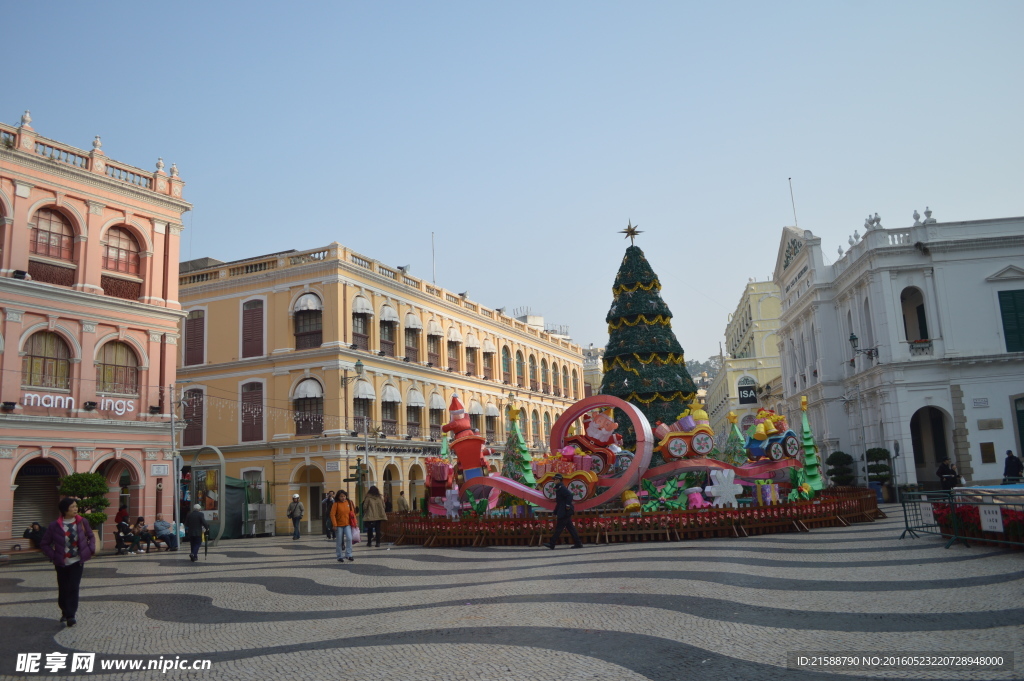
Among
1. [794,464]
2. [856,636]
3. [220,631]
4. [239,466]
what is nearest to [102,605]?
[220,631]

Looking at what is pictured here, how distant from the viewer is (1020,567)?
10773 mm

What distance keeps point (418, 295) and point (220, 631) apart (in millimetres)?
36911

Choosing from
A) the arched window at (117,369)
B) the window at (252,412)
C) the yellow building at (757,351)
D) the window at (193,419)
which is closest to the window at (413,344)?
the window at (252,412)

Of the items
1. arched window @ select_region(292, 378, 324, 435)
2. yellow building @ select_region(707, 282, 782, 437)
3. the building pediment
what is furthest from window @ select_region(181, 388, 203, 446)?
Answer: yellow building @ select_region(707, 282, 782, 437)

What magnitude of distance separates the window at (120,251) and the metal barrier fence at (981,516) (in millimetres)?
26863

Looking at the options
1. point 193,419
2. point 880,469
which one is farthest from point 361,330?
point 880,469

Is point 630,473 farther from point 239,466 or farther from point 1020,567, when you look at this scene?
point 239,466

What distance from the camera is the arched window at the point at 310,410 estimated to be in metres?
37.6

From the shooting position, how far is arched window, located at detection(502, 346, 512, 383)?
5606cm

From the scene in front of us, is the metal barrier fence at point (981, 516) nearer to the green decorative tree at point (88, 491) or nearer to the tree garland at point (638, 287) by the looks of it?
the tree garland at point (638, 287)

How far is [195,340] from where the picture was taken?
135 feet

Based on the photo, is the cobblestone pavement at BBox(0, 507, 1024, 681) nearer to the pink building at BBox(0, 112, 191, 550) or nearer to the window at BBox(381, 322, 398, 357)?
the pink building at BBox(0, 112, 191, 550)

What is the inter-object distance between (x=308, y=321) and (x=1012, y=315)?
3210 centimetres

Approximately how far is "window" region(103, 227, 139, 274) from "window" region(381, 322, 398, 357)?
15.1 metres
